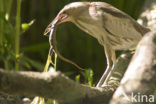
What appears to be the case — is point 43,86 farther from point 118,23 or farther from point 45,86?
point 118,23

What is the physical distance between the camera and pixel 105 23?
1.17 m

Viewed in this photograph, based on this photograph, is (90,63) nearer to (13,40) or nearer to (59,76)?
(13,40)

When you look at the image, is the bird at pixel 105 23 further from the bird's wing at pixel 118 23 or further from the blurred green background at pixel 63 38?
the blurred green background at pixel 63 38

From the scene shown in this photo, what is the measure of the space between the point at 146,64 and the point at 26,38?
2150mm

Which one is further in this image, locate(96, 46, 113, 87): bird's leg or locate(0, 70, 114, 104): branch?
locate(96, 46, 113, 87): bird's leg

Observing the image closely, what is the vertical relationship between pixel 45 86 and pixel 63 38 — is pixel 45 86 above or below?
above

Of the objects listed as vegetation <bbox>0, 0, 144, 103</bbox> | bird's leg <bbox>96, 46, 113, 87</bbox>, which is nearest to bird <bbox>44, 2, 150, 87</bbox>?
bird's leg <bbox>96, 46, 113, 87</bbox>

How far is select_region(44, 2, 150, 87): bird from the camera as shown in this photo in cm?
112

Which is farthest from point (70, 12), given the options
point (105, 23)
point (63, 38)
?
point (63, 38)

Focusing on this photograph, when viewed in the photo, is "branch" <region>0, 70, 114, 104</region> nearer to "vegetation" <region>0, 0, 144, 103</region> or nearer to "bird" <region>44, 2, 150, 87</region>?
"bird" <region>44, 2, 150, 87</region>

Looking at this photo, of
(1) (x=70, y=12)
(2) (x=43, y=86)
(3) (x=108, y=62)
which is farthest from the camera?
(3) (x=108, y=62)

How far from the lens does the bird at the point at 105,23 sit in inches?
44.2

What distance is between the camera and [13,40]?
187cm

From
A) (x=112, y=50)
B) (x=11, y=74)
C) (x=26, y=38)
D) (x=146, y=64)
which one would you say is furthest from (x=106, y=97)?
(x=26, y=38)
